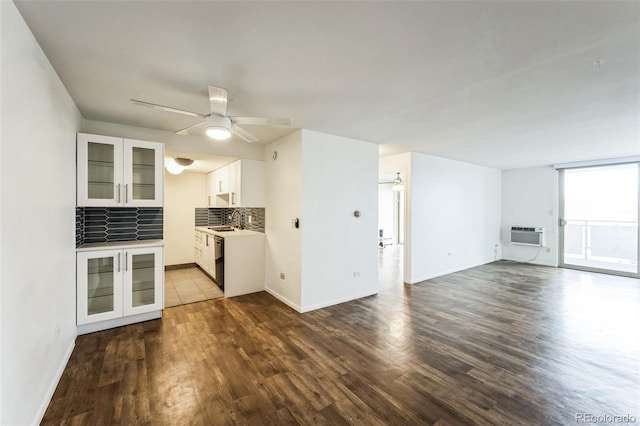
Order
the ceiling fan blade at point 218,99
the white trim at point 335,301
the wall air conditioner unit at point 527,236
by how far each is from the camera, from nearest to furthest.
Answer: the ceiling fan blade at point 218,99, the white trim at point 335,301, the wall air conditioner unit at point 527,236

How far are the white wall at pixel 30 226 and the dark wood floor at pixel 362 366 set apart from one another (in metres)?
0.40

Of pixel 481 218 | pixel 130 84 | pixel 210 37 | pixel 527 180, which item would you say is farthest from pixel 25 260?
pixel 527 180

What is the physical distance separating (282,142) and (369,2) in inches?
111

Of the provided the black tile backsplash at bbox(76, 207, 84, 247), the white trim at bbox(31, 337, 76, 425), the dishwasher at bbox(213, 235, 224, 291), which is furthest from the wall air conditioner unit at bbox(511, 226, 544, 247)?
the black tile backsplash at bbox(76, 207, 84, 247)

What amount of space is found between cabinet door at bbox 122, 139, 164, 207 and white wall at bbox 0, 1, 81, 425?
2.63 ft

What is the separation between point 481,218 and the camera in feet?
22.3

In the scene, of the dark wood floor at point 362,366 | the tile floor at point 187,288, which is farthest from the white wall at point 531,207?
the tile floor at point 187,288

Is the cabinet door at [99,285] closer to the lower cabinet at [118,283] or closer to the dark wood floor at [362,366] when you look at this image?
the lower cabinet at [118,283]

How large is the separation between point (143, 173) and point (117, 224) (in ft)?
2.93

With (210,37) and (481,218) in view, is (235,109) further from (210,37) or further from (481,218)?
(481,218)

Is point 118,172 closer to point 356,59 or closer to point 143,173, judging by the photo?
point 143,173

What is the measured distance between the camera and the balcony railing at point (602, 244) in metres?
5.70

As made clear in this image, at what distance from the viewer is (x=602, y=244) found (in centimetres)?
611

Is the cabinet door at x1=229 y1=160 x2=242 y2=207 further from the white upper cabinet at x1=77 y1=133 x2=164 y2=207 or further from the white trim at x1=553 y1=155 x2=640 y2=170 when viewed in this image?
the white trim at x1=553 y1=155 x2=640 y2=170
